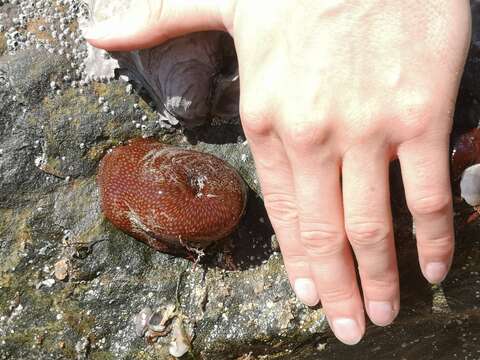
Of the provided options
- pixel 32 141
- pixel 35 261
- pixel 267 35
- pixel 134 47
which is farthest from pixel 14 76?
pixel 267 35

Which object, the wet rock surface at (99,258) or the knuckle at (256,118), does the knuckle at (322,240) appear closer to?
the knuckle at (256,118)

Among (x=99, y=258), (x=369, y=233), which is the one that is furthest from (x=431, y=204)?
(x=99, y=258)

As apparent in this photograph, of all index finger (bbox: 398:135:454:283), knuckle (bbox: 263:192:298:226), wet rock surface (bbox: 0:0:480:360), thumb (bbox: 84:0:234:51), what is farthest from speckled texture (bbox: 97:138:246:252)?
index finger (bbox: 398:135:454:283)

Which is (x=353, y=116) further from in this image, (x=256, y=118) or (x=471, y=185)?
(x=471, y=185)

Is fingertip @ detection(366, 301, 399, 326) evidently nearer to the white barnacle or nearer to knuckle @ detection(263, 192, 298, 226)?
knuckle @ detection(263, 192, 298, 226)

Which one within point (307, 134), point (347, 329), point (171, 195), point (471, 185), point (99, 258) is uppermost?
point (307, 134)
